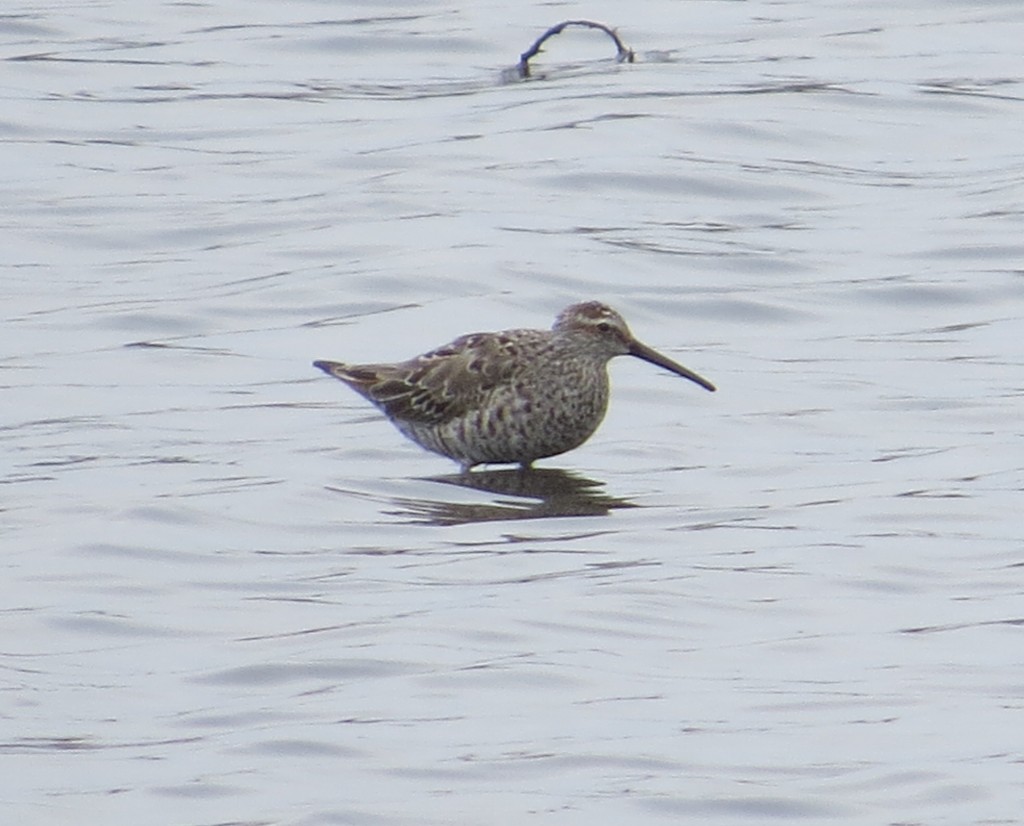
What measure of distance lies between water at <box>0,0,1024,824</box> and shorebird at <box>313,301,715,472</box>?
199mm

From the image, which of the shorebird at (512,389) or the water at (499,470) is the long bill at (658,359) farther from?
the water at (499,470)

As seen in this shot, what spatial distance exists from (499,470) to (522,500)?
2.71 ft

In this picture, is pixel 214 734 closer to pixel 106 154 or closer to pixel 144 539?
pixel 144 539

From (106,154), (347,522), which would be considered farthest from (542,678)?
(106,154)

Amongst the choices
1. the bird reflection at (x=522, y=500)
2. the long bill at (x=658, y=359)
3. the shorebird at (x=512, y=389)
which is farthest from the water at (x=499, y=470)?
the long bill at (x=658, y=359)

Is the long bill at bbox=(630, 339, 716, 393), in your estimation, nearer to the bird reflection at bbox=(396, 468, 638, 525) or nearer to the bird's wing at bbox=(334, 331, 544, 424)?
the bird's wing at bbox=(334, 331, 544, 424)

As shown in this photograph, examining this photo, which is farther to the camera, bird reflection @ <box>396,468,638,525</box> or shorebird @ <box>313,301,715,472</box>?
shorebird @ <box>313,301,715,472</box>

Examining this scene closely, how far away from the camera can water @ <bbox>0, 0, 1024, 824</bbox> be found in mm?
8164

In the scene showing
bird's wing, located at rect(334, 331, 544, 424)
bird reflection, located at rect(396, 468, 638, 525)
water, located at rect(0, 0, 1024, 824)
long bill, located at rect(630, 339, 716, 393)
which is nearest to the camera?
water, located at rect(0, 0, 1024, 824)

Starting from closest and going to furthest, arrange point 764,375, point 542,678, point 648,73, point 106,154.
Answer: point 542,678
point 764,375
point 106,154
point 648,73

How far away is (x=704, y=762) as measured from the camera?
8008mm

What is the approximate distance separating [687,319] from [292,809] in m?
8.67

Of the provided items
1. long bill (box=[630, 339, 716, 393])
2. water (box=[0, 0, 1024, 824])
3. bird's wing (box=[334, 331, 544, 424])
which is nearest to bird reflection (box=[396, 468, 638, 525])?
water (box=[0, 0, 1024, 824])

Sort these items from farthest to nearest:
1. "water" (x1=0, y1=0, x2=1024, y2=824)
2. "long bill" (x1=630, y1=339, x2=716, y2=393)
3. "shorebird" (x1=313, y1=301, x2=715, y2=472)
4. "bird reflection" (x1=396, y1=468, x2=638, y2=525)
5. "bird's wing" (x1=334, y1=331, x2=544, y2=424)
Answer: "long bill" (x1=630, y1=339, x2=716, y2=393), "bird's wing" (x1=334, y1=331, x2=544, y2=424), "shorebird" (x1=313, y1=301, x2=715, y2=472), "bird reflection" (x1=396, y1=468, x2=638, y2=525), "water" (x1=0, y1=0, x2=1024, y2=824)
